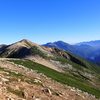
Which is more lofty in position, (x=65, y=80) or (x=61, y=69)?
(x=61, y=69)

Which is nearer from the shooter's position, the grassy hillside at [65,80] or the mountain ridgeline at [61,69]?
the grassy hillside at [65,80]

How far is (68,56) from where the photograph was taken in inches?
7028

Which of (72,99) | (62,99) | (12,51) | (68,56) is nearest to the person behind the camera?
(62,99)

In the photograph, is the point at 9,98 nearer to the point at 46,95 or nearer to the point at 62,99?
the point at 46,95

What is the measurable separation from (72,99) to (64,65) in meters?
69.6

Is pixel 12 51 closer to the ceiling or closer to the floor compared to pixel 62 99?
closer to the ceiling

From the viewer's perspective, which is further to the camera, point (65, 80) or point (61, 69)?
point (61, 69)

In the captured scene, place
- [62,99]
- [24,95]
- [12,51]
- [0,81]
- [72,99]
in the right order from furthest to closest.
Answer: [12,51] → [72,99] → [62,99] → [0,81] → [24,95]

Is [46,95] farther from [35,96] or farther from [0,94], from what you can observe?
[0,94]

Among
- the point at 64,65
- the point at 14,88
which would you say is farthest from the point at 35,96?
the point at 64,65

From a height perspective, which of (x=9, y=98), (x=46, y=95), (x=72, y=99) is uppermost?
(x=9, y=98)

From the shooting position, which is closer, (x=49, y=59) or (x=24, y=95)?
(x=24, y=95)

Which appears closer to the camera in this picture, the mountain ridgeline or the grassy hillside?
the grassy hillside

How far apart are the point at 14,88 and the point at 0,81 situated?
301 centimetres
